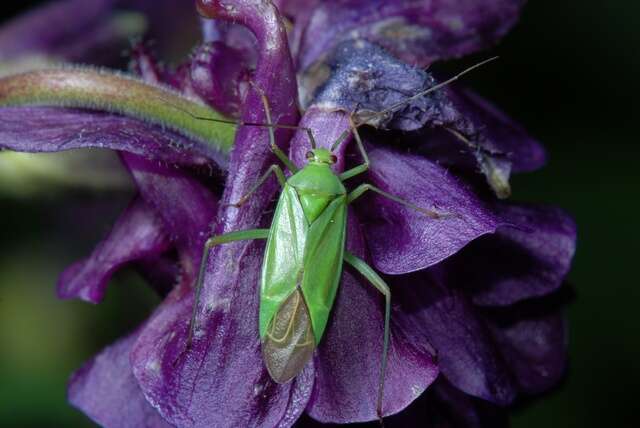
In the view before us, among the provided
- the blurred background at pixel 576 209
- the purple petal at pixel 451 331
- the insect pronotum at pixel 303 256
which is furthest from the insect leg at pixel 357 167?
the blurred background at pixel 576 209

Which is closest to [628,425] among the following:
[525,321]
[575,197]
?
[575,197]

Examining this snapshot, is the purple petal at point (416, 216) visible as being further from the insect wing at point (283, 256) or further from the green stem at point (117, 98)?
the green stem at point (117, 98)

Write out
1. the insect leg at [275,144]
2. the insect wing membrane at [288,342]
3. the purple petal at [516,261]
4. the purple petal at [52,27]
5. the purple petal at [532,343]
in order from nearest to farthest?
the insect wing membrane at [288,342], the insect leg at [275,144], the purple petal at [516,261], the purple petal at [532,343], the purple petal at [52,27]

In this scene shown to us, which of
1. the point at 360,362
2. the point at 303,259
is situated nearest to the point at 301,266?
the point at 303,259

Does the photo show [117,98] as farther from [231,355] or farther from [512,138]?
[512,138]

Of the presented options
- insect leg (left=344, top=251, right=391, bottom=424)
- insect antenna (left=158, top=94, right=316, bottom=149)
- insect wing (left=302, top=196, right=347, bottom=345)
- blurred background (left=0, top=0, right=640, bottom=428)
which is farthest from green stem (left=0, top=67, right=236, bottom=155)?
blurred background (left=0, top=0, right=640, bottom=428)

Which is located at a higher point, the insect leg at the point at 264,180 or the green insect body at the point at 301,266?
the insect leg at the point at 264,180

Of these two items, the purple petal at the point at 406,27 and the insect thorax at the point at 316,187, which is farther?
the purple petal at the point at 406,27

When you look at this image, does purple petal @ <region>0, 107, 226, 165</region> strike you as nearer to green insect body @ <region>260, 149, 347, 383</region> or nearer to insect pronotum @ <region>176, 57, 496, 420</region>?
insect pronotum @ <region>176, 57, 496, 420</region>
